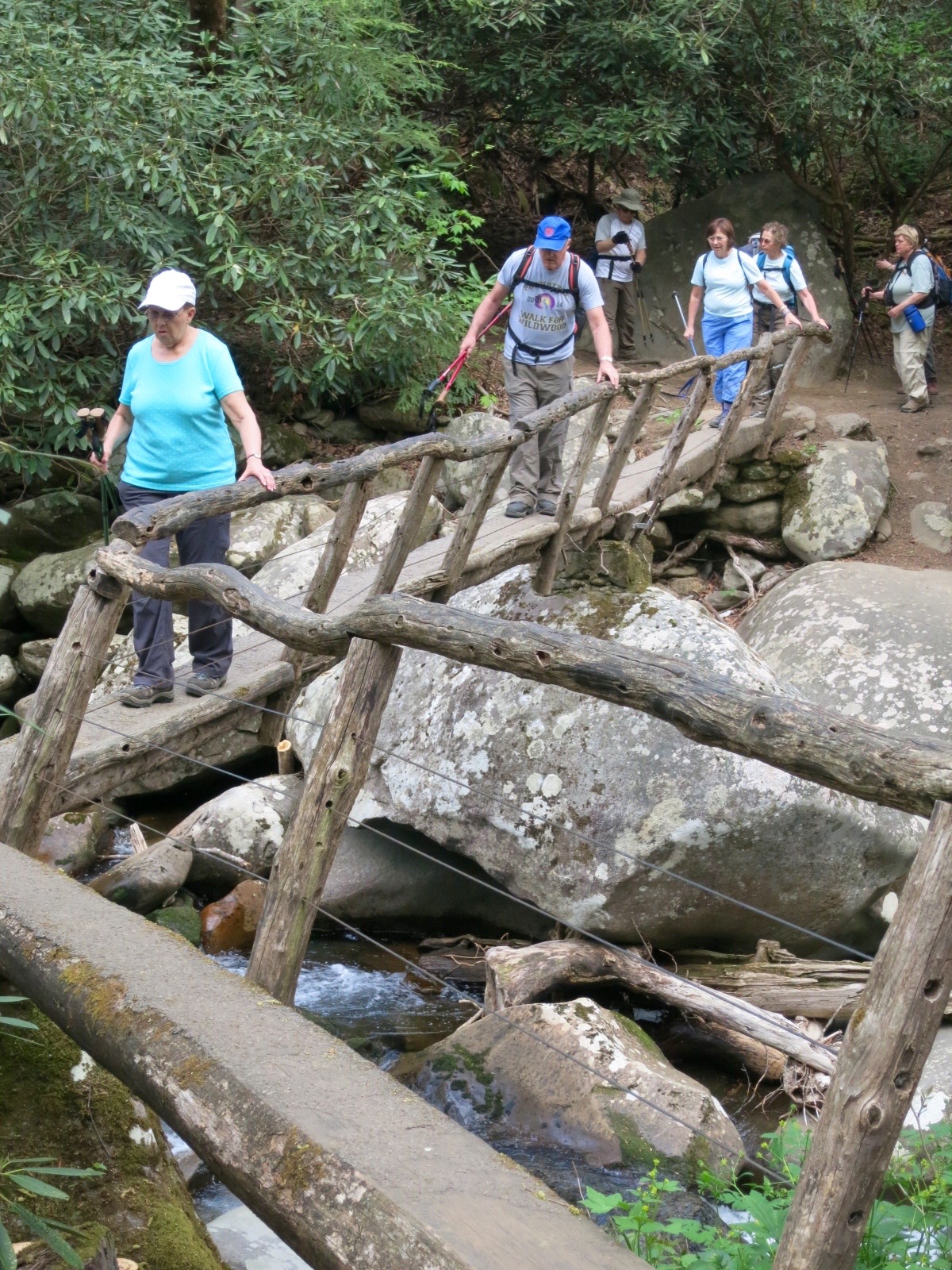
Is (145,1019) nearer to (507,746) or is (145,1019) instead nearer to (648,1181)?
(648,1181)

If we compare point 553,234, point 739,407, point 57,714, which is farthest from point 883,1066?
point 739,407

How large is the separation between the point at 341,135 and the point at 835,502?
510 centimetres

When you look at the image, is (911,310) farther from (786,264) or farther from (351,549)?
(351,549)

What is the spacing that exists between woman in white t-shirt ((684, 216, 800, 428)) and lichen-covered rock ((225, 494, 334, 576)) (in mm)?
3313

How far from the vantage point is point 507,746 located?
6.48 meters

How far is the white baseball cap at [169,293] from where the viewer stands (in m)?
5.02

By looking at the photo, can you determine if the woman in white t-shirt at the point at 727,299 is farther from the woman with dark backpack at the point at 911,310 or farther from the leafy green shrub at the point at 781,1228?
the leafy green shrub at the point at 781,1228

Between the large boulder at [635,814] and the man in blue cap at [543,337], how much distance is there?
1.19 metres

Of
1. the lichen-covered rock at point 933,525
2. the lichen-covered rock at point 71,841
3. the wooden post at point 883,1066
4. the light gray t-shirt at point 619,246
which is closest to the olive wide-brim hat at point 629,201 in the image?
the light gray t-shirt at point 619,246

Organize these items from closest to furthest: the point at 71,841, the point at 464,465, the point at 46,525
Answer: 1. the point at 71,841
2. the point at 46,525
3. the point at 464,465

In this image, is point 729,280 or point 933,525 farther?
point 933,525

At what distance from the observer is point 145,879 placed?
629cm

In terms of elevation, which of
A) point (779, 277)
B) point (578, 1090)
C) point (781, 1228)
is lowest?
point (578, 1090)

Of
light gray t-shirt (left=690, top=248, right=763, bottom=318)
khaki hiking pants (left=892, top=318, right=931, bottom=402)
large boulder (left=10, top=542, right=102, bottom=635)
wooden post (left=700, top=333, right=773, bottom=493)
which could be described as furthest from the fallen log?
khaki hiking pants (left=892, top=318, right=931, bottom=402)
